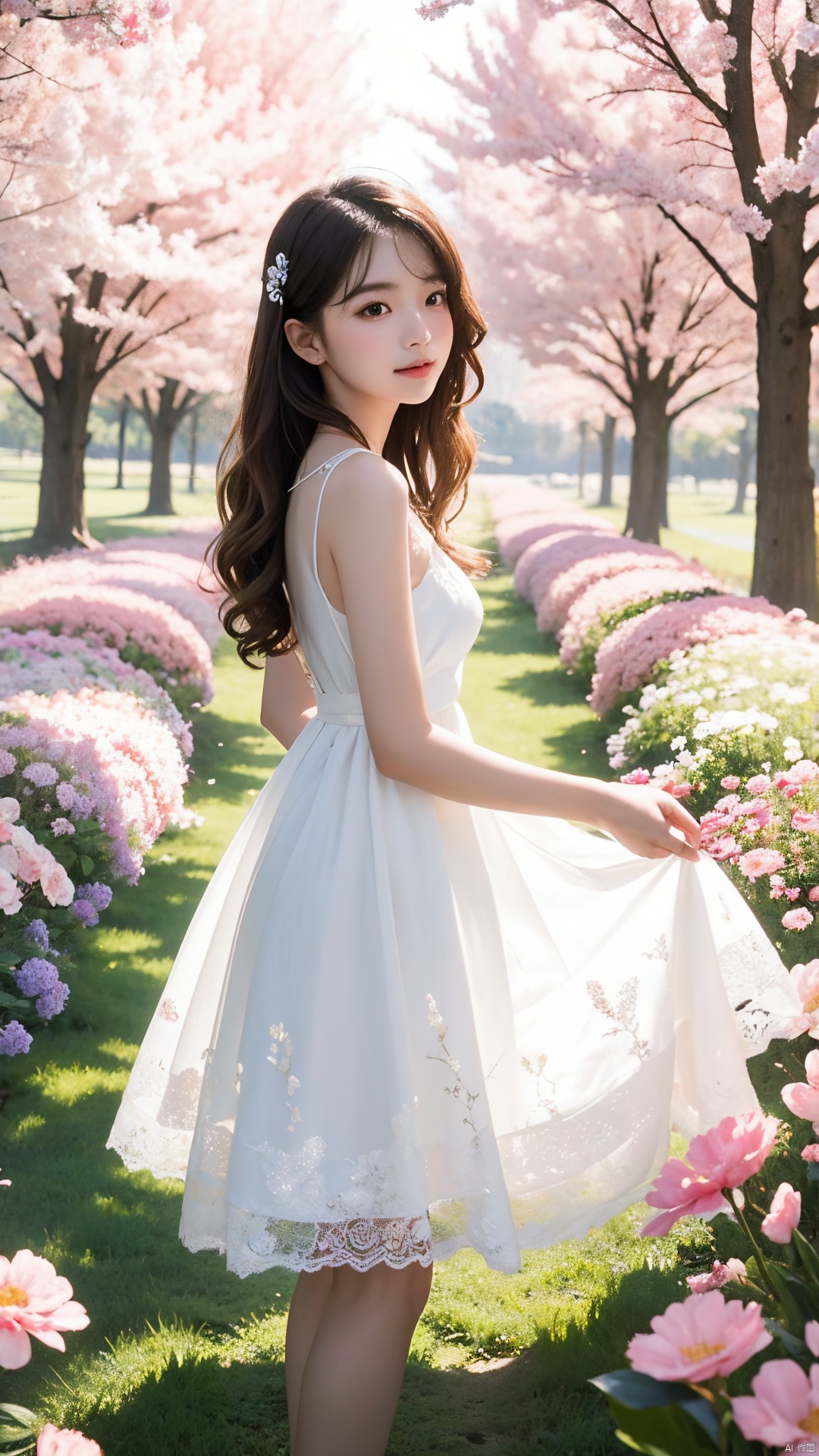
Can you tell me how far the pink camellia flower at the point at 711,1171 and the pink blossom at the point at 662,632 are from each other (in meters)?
6.54

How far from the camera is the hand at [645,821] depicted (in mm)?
1889

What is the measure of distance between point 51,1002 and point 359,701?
238 cm

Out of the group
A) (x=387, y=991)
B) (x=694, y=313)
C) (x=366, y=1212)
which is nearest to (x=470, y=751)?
(x=387, y=991)

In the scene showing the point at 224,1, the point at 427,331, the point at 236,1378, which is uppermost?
the point at 224,1

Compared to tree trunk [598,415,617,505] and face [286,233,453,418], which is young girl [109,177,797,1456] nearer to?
face [286,233,453,418]

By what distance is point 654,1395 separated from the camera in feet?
3.85

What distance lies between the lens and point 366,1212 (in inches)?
71.1

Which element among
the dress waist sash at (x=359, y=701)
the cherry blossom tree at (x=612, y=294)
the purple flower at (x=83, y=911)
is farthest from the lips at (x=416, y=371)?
the cherry blossom tree at (x=612, y=294)

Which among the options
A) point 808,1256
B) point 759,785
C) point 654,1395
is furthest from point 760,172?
point 654,1395

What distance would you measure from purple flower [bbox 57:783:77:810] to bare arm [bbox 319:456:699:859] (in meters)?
3.24

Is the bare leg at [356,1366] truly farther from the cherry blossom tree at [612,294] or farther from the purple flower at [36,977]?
the cherry blossom tree at [612,294]

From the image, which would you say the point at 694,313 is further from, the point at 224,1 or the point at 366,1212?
the point at 366,1212

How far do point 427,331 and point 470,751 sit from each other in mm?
734

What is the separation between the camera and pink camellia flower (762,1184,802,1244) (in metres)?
1.38
